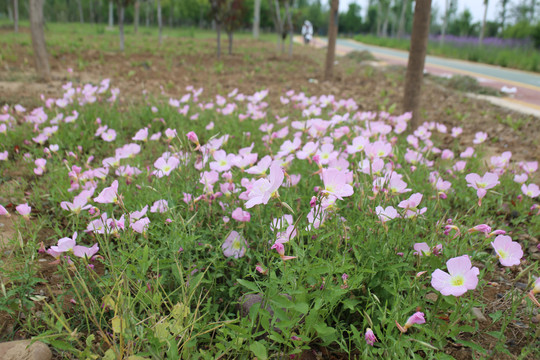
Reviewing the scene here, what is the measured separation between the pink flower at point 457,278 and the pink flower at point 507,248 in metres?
0.19

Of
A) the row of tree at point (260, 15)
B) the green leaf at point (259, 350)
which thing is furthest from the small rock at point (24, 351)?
the row of tree at point (260, 15)

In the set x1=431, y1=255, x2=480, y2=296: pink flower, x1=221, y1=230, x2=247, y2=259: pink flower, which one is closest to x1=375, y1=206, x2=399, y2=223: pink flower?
x1=431, y1=255, x2=480, y2=296: pink flower

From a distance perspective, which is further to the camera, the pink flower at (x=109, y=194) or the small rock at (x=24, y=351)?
the pink flower at (x=109, y=194)

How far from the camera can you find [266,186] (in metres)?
1.31

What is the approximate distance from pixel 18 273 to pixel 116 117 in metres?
2.48

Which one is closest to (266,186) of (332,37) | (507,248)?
(507,248)

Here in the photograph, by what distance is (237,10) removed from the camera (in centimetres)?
1062

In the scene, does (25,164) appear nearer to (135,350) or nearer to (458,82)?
(135,350)

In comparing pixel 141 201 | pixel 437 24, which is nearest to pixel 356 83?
pixel 141 201

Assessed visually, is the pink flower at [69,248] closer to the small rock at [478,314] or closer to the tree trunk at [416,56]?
the small rock at [478,314]

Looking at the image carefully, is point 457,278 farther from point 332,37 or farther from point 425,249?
point 332,37

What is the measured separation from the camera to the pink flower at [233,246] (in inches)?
61.3

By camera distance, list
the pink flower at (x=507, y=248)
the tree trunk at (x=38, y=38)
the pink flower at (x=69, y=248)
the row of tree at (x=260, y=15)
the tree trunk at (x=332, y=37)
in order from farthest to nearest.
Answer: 1. the row of tree at (x=260, y=15)
2. the tree trunk at (x=332, y=37)
3. the tree trunk at (x=38, y=38)
4. the pink flower at (x=69, y=248)
5. the pink flower at (x=507, y=248)

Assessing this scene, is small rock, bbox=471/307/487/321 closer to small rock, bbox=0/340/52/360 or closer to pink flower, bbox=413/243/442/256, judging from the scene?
pink flower, bbox=413/243/442/256
